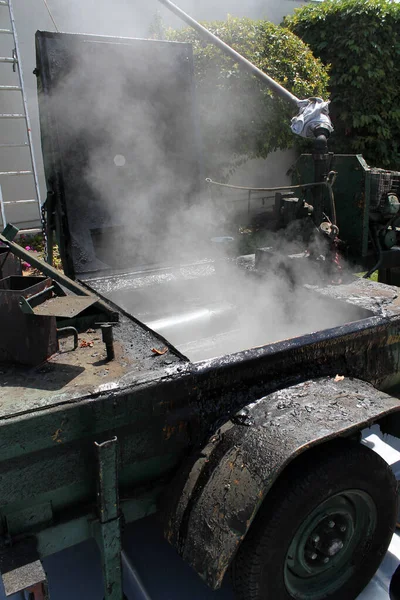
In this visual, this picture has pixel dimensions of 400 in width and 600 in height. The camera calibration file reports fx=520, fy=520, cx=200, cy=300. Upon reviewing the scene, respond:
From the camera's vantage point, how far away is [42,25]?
820 cm

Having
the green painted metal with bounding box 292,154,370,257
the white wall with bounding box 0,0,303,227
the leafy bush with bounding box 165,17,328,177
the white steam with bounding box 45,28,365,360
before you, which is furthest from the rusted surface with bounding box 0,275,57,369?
the white wall with bounding box 0,0,303,227

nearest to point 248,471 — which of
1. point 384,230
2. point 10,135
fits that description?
point 384,230

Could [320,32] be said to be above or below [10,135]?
above

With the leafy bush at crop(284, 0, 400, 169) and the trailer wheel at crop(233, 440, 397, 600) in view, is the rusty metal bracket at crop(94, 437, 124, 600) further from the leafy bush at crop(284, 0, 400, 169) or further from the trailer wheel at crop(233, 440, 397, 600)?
the leafy bush at crop(284, 0, 400, 169)

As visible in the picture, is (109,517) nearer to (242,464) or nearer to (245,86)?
(242,464)

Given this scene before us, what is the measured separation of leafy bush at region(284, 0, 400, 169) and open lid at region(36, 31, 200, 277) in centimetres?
615

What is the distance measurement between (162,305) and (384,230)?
1713mm

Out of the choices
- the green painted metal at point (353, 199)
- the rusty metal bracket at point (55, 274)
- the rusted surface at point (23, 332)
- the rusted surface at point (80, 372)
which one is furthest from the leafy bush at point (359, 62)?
the rusted surface at point (23, 332)

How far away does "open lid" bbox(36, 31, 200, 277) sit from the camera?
12.3 ft

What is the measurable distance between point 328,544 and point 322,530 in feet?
0.22

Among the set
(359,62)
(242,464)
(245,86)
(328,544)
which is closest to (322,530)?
(328,544)

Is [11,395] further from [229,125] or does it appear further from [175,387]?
[229,125]

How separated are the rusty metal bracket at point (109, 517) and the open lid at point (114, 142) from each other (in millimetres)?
2110

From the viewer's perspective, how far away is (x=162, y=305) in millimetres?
3725
